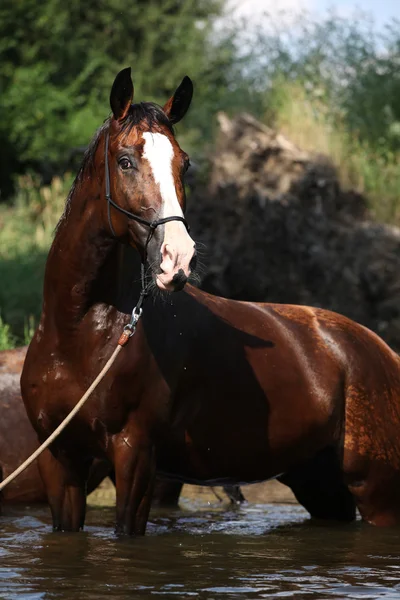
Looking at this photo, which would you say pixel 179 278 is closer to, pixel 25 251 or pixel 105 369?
pixel 105 369

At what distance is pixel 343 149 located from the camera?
15.4 m

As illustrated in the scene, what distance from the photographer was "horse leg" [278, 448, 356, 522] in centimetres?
663

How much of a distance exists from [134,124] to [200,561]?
203cm

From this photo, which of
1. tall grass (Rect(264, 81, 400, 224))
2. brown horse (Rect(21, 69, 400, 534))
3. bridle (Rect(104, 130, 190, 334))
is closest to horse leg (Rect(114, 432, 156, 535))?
brown horse (Rect(21, 69, 400, 534))

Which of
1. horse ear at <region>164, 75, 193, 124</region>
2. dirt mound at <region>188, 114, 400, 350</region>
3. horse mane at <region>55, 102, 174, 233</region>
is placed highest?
dirt mound at <region>188, 114, 400, 350</region>

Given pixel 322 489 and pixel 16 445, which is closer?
pixel 322 489

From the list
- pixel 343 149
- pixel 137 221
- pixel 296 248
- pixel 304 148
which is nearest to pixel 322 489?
pixel 137 221

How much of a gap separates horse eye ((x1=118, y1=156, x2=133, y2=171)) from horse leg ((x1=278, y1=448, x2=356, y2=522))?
231cm

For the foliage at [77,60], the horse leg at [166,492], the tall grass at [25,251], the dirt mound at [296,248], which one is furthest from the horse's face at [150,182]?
the foliage at [77,60]

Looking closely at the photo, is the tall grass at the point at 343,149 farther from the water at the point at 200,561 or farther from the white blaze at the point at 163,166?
the white blaze at the point at 163,166

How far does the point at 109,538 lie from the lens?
5.60 metres

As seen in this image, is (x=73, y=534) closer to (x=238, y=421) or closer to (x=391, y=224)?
(x=238, y=421)

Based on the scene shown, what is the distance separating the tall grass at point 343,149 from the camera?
1470cm

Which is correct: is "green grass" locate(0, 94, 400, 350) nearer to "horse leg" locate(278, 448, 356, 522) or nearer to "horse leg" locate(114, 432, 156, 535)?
"horse leg" locate(278, 448, 356, 522)
